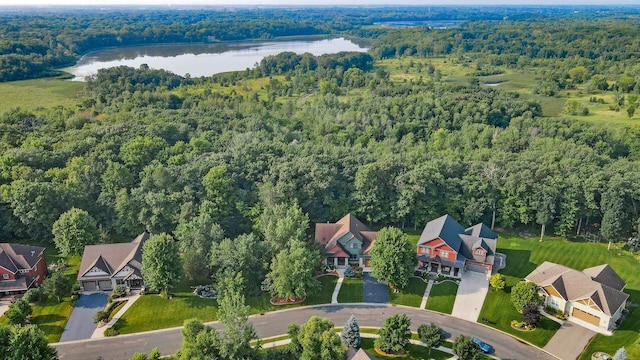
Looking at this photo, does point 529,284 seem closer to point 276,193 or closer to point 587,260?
point 587,260

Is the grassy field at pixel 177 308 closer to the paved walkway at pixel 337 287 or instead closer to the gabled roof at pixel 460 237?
the paved walkway at pixel 337 287

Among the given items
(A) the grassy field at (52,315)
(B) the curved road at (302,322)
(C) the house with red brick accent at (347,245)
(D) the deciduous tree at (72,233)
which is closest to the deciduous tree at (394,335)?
(B) the curved road at (302,322)

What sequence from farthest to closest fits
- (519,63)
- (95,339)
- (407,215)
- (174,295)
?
(519,63) → (407,215) → (174,295) → (95,339)

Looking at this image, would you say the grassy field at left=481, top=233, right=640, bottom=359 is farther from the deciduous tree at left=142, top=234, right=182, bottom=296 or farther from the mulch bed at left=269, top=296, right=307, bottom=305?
the deciduous tree at left=142, top=234, right=182, bottom=296

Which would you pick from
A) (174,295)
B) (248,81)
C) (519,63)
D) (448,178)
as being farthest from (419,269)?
(519,63)

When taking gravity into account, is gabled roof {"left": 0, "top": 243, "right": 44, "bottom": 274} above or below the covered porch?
above

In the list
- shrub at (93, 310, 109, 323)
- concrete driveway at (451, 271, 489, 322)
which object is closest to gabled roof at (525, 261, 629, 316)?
concrete driveway at (451, 271, 489, 322)
